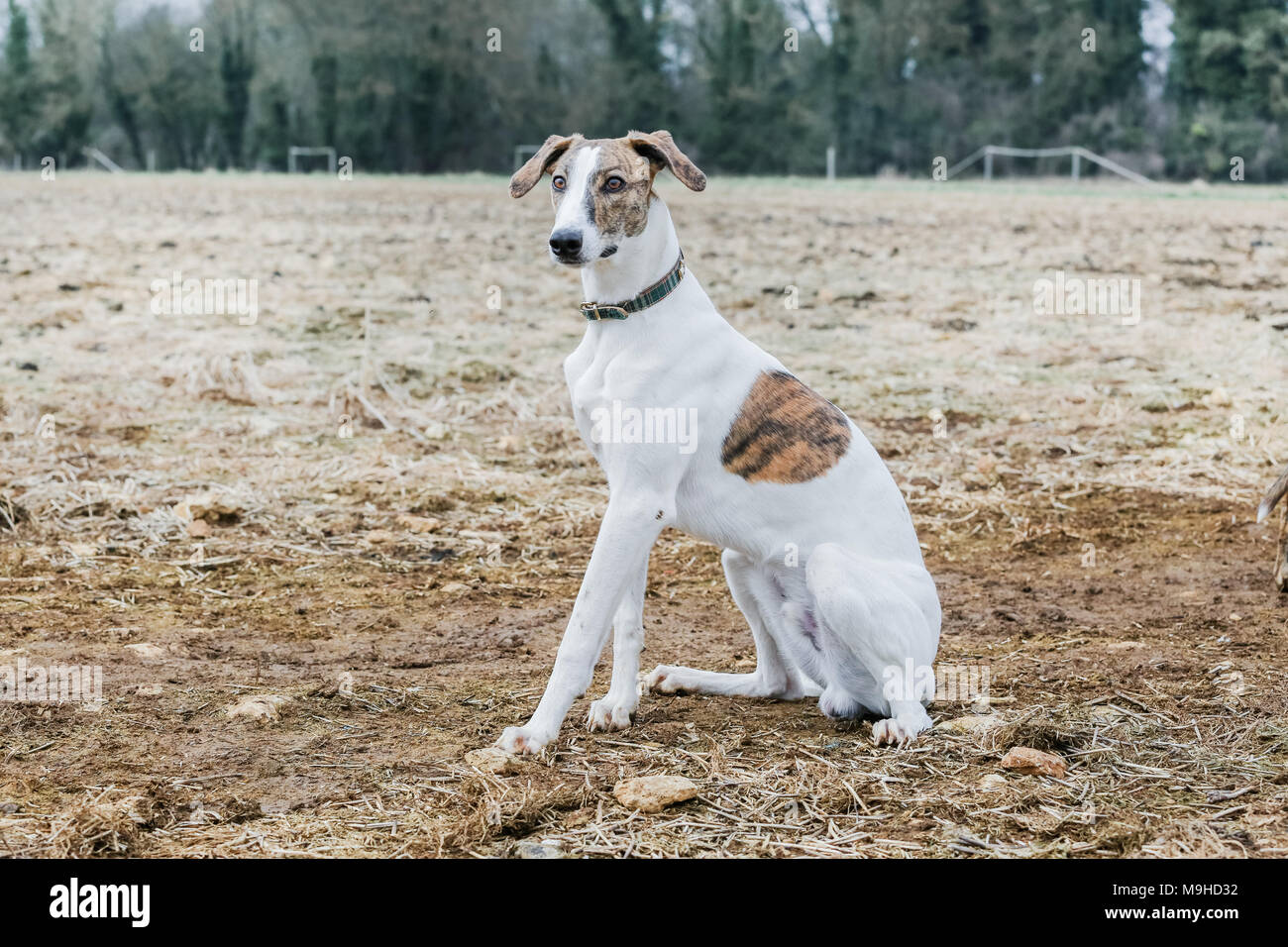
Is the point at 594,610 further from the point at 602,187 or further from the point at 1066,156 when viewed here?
the point at 1066,156

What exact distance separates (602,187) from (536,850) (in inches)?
76.8

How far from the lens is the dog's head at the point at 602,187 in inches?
160

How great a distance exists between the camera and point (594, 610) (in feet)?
13.6

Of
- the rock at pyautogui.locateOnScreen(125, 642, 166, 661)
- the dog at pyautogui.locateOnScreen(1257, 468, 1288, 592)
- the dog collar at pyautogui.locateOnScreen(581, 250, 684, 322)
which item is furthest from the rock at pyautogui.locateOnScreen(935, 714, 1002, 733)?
the rock at pyautogui.locateOnScreen(125, 642, 166, 661)

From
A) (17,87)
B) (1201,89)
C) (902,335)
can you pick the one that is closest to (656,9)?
(1201,89)

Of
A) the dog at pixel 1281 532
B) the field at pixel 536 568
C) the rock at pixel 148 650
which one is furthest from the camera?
the dog at pixel 1281 532

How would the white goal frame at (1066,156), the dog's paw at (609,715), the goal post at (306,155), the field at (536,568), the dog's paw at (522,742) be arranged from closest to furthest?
the field at (536,568) → the dog's paw at (522,742) → the dog's paw at (609,715) → the white goal frame at (1066,156) → the goal post at (306,155)

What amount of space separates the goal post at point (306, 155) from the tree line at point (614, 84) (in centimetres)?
61

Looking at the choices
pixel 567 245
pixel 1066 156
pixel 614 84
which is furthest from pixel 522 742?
pixel 614 84

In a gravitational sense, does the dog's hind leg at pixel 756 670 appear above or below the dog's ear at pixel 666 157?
below

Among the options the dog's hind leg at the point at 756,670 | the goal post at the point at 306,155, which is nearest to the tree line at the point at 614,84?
the goal post at the point at 306,155

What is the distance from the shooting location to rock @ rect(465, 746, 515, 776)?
3.99m

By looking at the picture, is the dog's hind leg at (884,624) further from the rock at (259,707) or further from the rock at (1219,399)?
the rock at (1219,399)

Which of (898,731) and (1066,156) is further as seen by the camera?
(1066,156)
